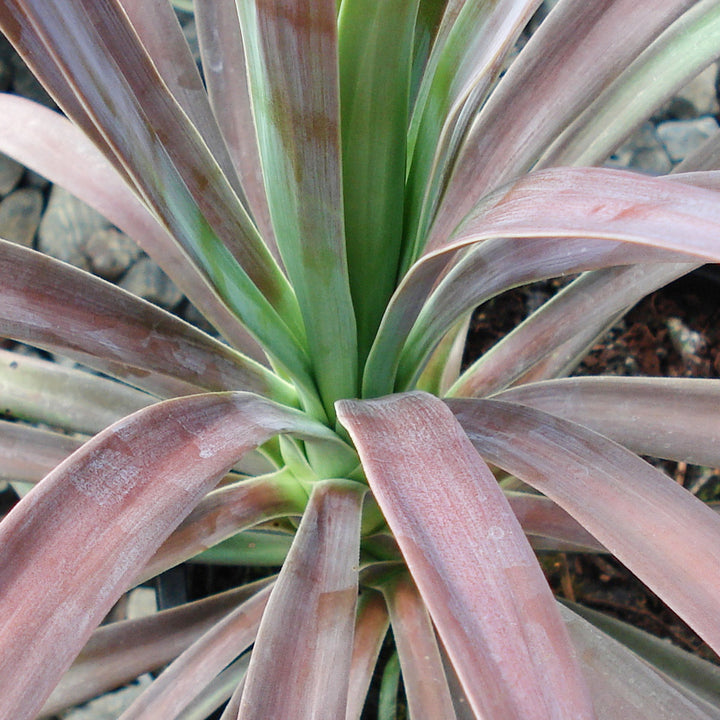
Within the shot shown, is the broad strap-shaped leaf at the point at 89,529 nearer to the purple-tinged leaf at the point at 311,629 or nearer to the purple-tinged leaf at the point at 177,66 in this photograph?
the purple-tinged leaf at the point at 311,629

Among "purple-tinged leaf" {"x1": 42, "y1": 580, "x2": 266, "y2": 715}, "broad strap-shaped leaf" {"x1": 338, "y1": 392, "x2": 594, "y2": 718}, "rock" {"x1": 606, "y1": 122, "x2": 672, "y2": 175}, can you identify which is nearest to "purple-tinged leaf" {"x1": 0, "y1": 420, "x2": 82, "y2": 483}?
"purple-tinged leaf" {"x1": 42, "y1": 580, "x2": 266, "y2": 715}

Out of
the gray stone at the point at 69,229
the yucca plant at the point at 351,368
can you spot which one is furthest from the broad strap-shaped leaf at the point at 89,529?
the gray stone at the point at 69,229

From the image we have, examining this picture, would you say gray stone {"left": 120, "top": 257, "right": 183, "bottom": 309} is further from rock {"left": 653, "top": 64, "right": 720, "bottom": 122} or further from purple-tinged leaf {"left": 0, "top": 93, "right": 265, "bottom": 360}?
rock {"left": 653, "top": 64, "right": 720, "bottom": 122}

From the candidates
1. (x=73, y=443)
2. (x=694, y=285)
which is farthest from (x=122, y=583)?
(x=694, y=285)

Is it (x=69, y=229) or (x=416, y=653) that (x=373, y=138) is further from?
(x=69, y=229)

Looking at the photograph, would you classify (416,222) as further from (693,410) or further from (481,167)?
(693,410)

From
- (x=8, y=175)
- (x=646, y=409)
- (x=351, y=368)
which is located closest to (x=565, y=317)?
(x=646, y=409)
